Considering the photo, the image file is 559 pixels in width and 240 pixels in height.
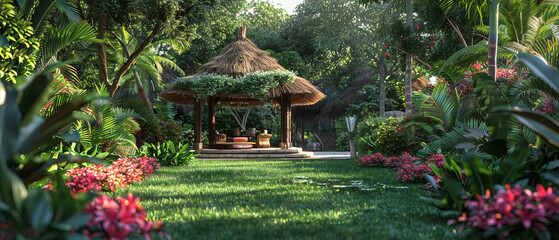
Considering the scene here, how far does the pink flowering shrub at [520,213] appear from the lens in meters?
2.49

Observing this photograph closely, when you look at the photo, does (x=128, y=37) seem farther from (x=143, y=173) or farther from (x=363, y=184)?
(x=363, y=184)

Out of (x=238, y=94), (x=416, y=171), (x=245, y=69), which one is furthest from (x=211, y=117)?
(x=416, y=171)

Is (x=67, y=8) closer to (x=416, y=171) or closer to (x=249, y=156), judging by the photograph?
(x=416, y=171)

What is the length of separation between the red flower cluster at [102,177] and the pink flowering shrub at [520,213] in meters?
3.81

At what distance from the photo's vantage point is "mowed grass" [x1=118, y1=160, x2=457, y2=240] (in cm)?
339

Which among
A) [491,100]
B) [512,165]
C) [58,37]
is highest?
[58,37]

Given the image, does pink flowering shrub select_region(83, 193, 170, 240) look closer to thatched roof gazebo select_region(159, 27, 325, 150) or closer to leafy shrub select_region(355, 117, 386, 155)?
leafy shrub select_region(355, 117, 386, 155)

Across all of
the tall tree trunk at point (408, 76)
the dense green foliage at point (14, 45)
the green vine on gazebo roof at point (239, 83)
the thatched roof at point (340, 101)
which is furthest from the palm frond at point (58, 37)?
the thatched roof at point (340, 101)

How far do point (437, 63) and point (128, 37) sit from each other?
12605mm

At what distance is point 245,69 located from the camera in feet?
54.2

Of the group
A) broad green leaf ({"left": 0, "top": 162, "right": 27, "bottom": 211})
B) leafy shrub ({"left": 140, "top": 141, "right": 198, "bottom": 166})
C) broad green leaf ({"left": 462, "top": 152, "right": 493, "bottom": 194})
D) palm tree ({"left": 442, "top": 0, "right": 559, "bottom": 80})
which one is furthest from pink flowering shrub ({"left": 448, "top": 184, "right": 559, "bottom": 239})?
leafy shrub ({"left": 140, "top": 141, "right": 198, "bottom": 166})

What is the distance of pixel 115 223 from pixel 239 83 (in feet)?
43.8

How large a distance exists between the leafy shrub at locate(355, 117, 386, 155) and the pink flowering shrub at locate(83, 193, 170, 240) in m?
10.3

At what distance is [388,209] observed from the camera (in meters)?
4.47
